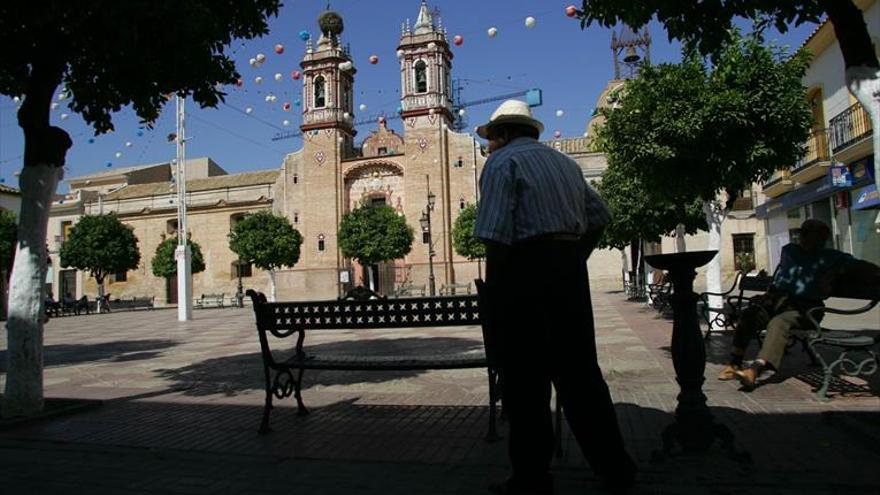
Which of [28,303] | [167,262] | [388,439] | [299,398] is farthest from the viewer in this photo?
[167,262]

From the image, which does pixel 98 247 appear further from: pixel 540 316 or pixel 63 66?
pixel 540 316

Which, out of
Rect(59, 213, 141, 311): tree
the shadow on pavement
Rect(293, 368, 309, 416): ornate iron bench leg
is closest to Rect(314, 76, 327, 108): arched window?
Rect(59, 213, 141, 311): tree

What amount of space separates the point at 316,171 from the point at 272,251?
8.85 metres

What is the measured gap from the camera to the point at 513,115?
9.28 feet

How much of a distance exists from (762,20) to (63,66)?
513cm

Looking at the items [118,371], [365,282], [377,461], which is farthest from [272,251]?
[377,461]

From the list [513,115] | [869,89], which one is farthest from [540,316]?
[869,89]

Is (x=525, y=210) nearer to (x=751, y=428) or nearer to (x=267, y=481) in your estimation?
(x=267, y=481)

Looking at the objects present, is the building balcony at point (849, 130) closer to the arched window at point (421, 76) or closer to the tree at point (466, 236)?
the tree at point (466, 236)

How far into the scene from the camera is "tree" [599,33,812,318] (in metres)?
7.83

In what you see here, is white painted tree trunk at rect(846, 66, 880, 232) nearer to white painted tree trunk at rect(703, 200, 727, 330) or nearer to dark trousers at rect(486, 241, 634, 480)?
dark trousers at rect(486, 241, 634, 480)

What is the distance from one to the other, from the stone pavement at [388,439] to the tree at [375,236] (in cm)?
2829

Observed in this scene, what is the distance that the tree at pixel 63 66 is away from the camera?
4285mm

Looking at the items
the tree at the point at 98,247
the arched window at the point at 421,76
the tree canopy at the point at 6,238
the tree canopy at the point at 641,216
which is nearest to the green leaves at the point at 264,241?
the tree at the point at 98,247
